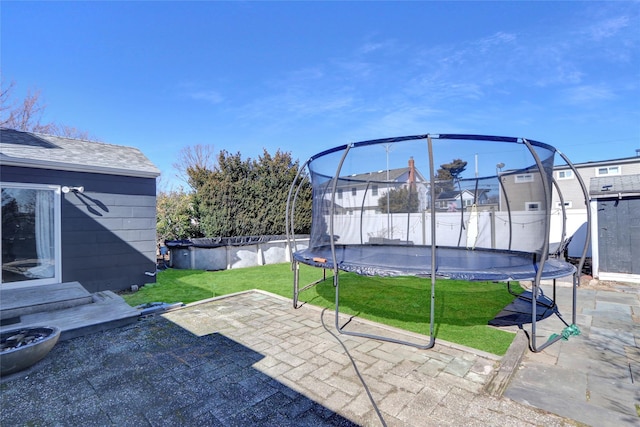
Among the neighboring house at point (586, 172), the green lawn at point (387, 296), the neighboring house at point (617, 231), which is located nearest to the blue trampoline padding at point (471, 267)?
the green lawn at point (387, 296)

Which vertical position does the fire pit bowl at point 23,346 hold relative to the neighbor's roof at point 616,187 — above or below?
below

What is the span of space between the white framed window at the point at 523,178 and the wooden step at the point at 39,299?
6.10 m

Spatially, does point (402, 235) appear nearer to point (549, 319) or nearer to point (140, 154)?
point (549, 319)

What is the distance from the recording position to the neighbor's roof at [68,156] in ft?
16.1

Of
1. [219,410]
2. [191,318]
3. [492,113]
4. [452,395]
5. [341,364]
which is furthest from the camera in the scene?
[492,113]

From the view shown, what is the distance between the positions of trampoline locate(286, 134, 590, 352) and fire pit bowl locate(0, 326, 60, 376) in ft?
8.56

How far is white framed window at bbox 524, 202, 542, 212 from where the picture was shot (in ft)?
11.5

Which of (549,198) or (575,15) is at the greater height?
(575,15)

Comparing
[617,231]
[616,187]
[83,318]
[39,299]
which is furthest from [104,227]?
[616,187]

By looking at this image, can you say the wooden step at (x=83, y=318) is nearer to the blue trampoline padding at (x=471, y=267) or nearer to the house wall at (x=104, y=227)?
the house wall at (x=104, y=227)

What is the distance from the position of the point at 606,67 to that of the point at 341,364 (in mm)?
12965

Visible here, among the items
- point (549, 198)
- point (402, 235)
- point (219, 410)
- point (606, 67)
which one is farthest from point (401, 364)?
point (606, 67)

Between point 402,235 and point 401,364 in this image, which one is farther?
point 402,235

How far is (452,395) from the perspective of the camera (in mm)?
2115
